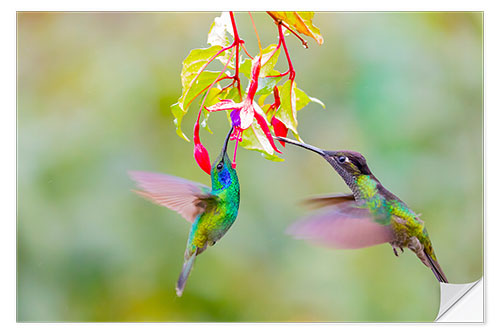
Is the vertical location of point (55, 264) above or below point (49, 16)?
below

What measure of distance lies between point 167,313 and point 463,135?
95cm

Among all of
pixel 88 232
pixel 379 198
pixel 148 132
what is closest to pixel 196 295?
pixel 88 232

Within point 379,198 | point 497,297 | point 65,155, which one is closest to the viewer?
point 379,198

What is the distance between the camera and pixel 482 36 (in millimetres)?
1466

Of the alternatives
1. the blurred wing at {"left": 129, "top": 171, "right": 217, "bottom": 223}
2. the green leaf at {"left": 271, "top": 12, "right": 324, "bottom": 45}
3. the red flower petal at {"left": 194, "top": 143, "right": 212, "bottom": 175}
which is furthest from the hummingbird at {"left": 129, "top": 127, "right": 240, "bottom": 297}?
the green leaf at {"left": 271, "top": 12, "right": 324, "bottom": 45}

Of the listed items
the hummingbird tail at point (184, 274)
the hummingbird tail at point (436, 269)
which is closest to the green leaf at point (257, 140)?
the hummingbird tail at point (184, 274)

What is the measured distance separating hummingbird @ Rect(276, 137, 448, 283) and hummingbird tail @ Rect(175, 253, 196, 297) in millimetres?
294

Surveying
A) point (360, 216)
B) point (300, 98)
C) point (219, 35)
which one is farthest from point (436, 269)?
point (219, 35)

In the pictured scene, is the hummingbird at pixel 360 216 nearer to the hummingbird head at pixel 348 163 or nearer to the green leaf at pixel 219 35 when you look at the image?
the hummingbird head at pixel 348 163

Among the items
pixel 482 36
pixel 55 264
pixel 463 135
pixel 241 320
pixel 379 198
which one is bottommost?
pixel 241 320

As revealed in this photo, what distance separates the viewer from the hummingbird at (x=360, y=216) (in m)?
1.14

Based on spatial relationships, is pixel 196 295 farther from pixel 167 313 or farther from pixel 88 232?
pixel 88 232

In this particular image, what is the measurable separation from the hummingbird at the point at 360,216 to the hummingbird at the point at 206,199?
0.58ft
